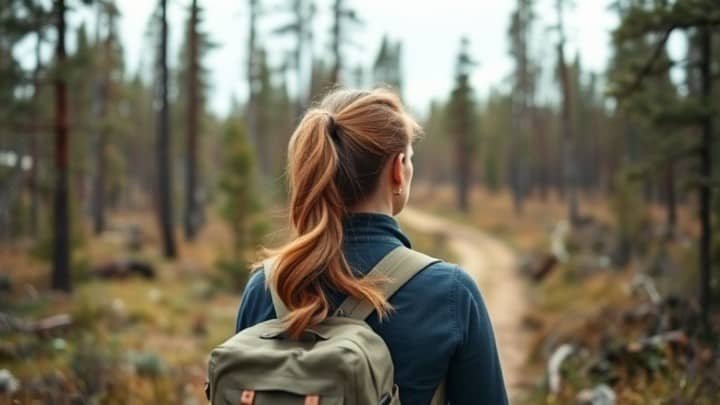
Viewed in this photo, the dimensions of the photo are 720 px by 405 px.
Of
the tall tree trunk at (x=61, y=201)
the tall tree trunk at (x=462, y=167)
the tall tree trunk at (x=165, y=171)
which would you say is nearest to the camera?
the tall tree trunk at (x=61, y=201)

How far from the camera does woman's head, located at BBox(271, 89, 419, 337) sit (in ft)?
6.68

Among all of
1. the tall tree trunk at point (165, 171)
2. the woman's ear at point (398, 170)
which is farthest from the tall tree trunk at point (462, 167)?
the woman's ear at point (398, 170)

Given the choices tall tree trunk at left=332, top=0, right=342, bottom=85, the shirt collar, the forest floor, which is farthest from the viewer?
tall tree trunk at left=332, top=0, right=342, bottom=85

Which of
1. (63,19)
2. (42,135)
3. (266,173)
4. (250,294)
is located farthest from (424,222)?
(250,294)

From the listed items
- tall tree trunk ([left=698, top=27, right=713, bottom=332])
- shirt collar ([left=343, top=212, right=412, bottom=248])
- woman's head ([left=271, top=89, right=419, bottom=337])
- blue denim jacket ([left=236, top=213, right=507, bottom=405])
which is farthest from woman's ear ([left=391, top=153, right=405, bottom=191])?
tall tree trunk ([left=698, top=27, right=713, bottom=332])

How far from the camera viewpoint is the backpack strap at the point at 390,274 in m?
2.00

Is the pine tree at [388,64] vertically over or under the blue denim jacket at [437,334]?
over

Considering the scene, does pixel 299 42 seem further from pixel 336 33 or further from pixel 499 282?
pixel 499 282

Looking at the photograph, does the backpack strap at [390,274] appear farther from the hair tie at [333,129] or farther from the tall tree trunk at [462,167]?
the tall tree trunk at [462,167]

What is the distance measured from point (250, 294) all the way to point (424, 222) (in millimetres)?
40215

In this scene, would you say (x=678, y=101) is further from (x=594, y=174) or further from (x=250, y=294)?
(x=594, y=174)

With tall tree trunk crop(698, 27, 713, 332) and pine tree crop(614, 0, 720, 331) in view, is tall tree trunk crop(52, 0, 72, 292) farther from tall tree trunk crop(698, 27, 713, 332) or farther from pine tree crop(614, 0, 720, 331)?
tall tree trunk crop(698, 27, 713, 332)

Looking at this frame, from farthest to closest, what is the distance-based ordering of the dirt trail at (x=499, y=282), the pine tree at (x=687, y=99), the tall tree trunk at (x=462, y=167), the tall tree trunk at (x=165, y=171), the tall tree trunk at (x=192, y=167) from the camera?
the tall tree trunk at (x=462, y=167)
the tall tree trunk at (x=192, y=167)
the tall tree trunk at (x=165, y=171)
the dirt trail at (x=499, y=282)
the pine tree at (x=687, y=99)

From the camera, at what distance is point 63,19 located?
1388cm
